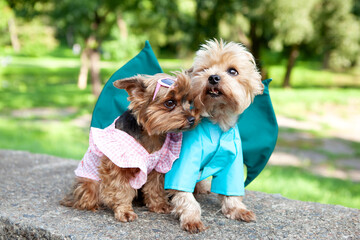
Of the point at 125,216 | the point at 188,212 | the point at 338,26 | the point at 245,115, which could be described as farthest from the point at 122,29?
the point at 188,212

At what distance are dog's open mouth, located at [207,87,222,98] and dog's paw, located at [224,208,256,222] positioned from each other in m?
1.16

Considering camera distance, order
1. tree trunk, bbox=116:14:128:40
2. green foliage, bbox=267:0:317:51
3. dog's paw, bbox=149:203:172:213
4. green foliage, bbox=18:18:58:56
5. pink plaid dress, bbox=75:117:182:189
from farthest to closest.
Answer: green foliage, bbox=18:18:58:56 < tree trunk, bbox=116:14:128:40 < green foliage, bbox=267:0:317:51 < dog's paw, bbox=149:203:172:213 < pink plaid dress, bbox=75:117:182:189

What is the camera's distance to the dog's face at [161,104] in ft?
10.9

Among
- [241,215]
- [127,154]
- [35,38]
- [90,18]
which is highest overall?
[90,18]

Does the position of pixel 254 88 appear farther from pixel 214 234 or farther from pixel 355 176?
pixel 355 176

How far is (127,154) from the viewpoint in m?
3.44

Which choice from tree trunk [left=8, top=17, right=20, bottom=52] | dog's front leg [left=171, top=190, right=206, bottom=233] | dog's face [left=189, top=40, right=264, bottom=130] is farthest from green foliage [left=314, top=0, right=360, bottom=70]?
tree trunk [left=8, top=17, right=20, bottom=52]

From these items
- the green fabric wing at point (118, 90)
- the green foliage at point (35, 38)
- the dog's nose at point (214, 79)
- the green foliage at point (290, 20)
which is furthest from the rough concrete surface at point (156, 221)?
the green foliage at point (35, 38)

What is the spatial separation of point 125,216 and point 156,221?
0.30 m

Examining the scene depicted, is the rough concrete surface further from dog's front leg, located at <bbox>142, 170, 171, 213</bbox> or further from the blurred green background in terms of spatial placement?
the blurred green background

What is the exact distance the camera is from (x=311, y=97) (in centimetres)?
2277

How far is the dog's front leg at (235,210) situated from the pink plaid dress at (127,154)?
0.70 meters

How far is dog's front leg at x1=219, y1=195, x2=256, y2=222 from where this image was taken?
12.0 feet

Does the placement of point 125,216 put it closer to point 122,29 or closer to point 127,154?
point 127,154
